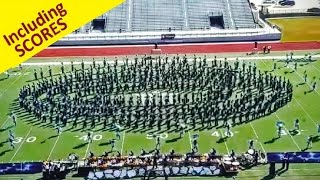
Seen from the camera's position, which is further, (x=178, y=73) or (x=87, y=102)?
(x=178, y=73)

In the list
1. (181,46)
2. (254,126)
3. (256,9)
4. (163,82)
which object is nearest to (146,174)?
(254,126)

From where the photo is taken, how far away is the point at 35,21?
6434 millimetres

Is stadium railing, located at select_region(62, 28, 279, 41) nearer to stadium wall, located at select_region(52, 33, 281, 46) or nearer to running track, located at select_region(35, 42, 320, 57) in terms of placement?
stadium wall, located at select_region(52, 33, 281, 46)

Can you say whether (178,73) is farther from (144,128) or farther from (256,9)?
(256,9)

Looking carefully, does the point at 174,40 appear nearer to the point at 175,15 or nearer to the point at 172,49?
the point at 172,49

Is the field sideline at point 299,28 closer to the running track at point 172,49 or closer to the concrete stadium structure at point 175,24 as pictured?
the concrete stadium structure at point 175,24

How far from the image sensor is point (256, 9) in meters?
67.9

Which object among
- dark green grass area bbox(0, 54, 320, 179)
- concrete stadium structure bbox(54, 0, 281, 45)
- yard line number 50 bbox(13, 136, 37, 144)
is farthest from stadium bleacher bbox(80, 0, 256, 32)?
yard line number 50 bbox(13, 136, 37, 144)

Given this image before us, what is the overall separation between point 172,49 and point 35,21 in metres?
47.7

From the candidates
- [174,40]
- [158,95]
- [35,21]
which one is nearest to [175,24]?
[174,40]

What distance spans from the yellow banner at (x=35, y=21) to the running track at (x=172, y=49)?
149 ft

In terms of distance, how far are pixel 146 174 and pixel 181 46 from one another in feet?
110

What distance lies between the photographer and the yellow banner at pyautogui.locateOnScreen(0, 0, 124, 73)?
6.25 m

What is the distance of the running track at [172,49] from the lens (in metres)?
52.2
